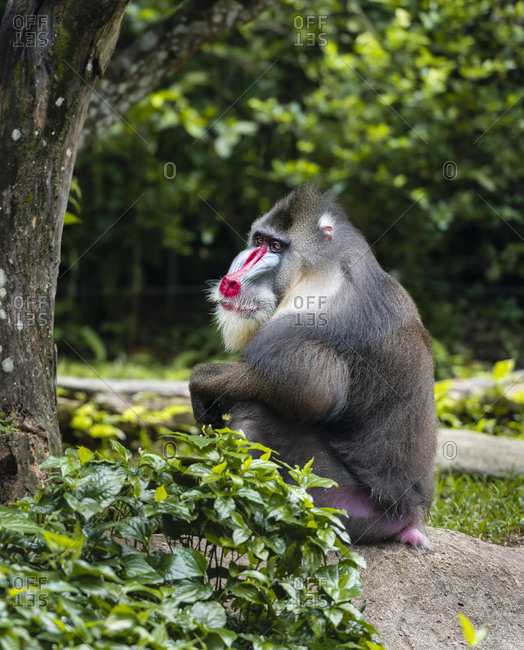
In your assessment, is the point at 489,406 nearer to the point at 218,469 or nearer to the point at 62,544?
the point at 218,469

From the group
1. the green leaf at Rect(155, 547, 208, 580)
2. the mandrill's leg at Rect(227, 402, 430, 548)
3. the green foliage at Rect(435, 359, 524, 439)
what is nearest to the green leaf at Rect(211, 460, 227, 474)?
the green leaf at Rect(155, 547, 208, 580)

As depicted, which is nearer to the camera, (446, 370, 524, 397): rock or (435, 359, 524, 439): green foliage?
(435, 359, 524, 439): green foliage

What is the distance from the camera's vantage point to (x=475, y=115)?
1091 centimetres

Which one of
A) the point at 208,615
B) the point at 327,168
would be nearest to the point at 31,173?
the point at 208,615

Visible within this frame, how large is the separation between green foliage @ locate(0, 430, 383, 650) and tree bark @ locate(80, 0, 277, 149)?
12.7 feet

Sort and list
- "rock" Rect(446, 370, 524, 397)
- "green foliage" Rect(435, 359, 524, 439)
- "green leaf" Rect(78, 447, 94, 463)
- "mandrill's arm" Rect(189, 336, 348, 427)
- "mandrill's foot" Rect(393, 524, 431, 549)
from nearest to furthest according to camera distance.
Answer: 1. "green leaf" Rect(78, 447, 94, 463)
2. "mandrill's arm" Rect(189, 336, 348, 427)
3. "mandrill's foot" Rect(393, 524, 431, 549)
4. "green foliage" Rect(435, 359, 524, 439)
5. "rock" Rect(446, 370, 524, 397)

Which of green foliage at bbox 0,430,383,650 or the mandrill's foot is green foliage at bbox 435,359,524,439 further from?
green foliage at bbox 0,430,383,650

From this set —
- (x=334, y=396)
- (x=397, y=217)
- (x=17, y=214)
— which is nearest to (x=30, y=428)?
(x=17, y=214)

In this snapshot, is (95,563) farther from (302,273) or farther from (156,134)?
(156,134)

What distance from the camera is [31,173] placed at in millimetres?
4133

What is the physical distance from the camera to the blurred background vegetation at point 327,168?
1036 centimetres

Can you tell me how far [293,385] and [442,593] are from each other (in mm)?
1404

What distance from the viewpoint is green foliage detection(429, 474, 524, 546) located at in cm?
541

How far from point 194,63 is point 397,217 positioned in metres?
3.98
